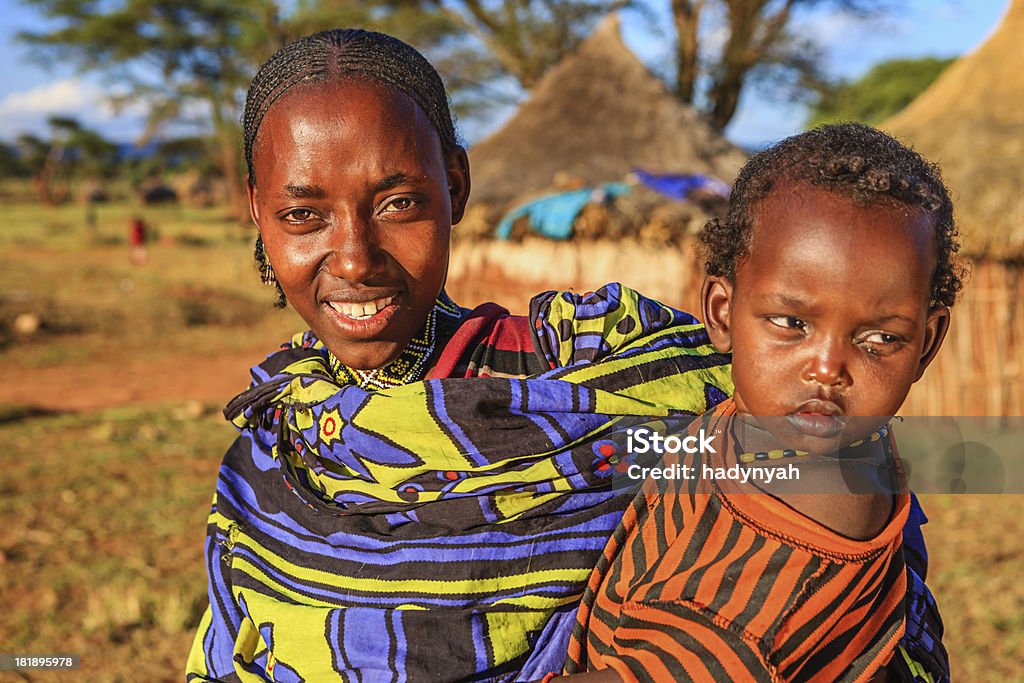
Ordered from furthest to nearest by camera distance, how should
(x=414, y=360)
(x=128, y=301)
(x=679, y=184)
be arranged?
1. (x=128, y=301)
2. (x=679, y=184)
3. (x=414, y=360)

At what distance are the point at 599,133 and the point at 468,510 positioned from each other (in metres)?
7.52

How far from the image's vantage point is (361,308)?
1.34m

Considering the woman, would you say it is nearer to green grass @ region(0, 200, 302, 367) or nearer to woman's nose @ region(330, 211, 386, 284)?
woman's nose @ region(330, 211, 386, 284)

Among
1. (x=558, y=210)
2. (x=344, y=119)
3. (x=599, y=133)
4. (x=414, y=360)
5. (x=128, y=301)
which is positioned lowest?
(x=414, y=360)

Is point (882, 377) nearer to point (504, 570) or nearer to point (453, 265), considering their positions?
point (504, 570)

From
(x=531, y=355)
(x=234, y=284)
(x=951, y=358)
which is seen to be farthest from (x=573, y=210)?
(x=234, y=284)

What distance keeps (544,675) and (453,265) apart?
22.0ft

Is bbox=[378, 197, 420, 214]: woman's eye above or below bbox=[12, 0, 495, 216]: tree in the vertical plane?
below

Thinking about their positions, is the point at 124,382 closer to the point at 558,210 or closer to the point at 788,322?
the point at 558,210

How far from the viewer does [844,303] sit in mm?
1101

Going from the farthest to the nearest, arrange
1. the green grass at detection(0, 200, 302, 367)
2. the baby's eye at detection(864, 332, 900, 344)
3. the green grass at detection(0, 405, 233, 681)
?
the green grass at detection(0, 200, 302, 367), the green grass at detection(0, 405, 233, 681), the baby's eye at detection(864, 332, 900, 344)

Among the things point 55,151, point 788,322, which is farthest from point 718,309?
point 55,151

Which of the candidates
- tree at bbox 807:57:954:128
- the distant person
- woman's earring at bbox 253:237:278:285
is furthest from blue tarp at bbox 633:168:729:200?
tree at bbox 807:57:954:128

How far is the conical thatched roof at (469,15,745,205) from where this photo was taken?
8086mm
